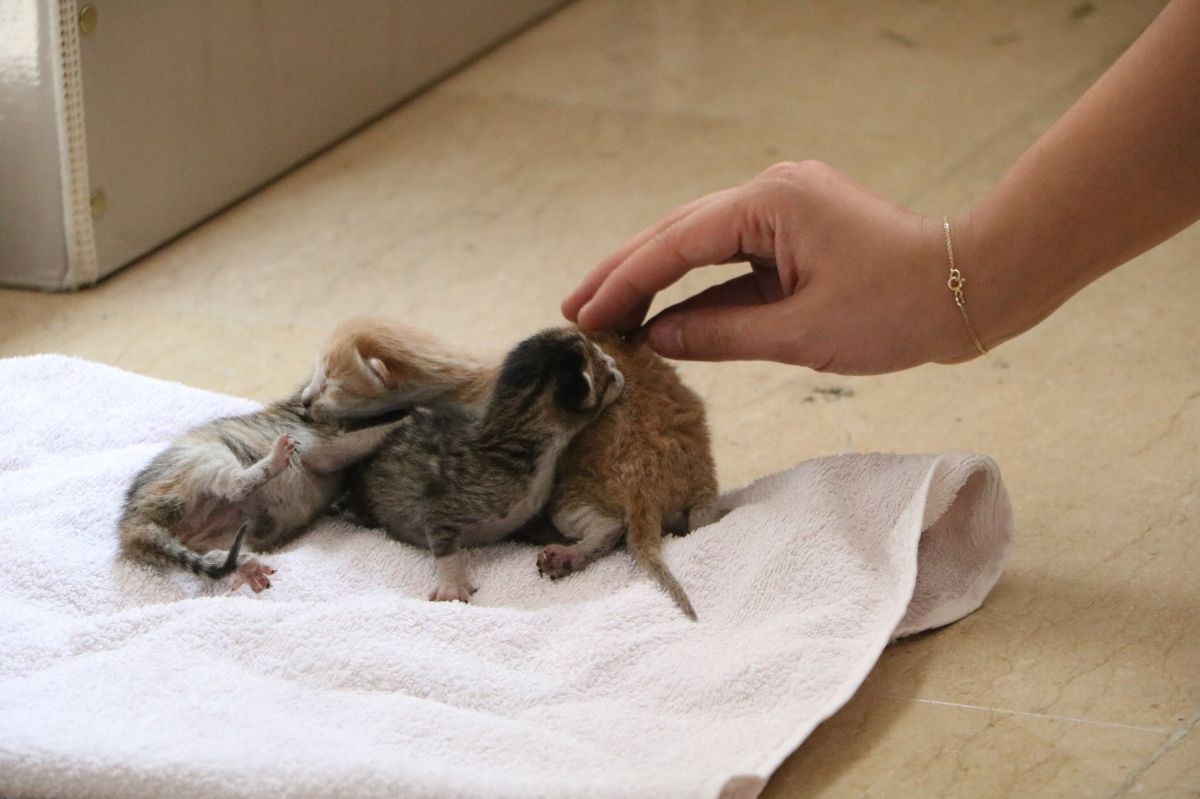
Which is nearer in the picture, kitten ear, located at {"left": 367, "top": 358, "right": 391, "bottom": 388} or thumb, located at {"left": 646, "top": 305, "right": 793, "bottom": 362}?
thumb, located at {"left": 646, "top": 305, "right": 793, "bottom": 362}

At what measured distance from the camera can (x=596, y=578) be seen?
1661 mm

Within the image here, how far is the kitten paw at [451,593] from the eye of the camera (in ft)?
5.42

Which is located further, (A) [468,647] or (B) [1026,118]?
(B) [1026,118]

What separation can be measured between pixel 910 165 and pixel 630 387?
1.58 meters

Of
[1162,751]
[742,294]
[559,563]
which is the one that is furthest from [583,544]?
[1162,751]

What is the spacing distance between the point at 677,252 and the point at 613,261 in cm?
11

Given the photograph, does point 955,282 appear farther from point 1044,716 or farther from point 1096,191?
point 1044,716

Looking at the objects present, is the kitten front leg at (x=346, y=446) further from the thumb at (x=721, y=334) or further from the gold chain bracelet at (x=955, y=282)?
the gold chain bracelet at (x=955, y=282)

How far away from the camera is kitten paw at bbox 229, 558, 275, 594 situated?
164 cm

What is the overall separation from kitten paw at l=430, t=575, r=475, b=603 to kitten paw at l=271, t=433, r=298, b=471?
24 centimetres

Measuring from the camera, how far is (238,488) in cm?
172

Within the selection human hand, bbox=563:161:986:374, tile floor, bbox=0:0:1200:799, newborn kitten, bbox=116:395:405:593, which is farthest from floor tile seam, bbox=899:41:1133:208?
newborn kitten, bbox=116:395:405:593

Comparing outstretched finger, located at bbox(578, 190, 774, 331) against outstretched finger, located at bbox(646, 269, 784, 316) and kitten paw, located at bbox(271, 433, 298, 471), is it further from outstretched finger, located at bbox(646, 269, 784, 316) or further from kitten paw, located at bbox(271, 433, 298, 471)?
kitten paw, located at bbox(271, 433, 298, 471)

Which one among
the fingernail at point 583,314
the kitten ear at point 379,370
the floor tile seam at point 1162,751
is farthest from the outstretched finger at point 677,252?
the floor tile seam at point 1162,751
